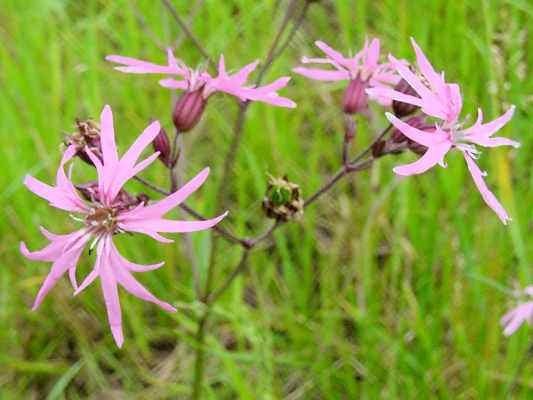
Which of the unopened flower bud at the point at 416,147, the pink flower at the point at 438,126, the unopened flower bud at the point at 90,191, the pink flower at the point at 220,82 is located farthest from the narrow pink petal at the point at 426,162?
the unopened flower bud at the point at 90,191

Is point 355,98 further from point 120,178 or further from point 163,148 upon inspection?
point 120,178

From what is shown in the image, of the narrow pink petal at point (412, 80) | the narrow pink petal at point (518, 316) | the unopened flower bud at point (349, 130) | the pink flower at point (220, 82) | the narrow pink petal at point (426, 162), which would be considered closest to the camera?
the narrow pink petal at point (426, 162)

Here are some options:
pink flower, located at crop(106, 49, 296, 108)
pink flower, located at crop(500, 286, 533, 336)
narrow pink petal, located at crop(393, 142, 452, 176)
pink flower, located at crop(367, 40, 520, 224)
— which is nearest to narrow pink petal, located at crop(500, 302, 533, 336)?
pink flower, located at crop(500, 286, 533, 336)

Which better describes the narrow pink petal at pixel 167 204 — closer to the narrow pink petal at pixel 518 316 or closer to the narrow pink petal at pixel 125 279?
the narrow pink petal at pixel 125 279

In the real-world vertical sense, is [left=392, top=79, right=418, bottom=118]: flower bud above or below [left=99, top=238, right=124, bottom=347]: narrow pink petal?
above

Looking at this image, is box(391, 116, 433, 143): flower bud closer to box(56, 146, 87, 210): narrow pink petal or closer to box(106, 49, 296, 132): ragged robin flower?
box(106, 49, 296, 132): ragged robin flower

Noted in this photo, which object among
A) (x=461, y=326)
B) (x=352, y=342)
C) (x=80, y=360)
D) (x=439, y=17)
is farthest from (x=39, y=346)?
(x=439, y=17)
